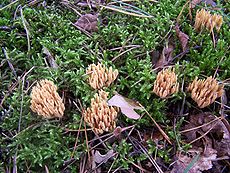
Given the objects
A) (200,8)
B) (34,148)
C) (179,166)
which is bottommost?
(179,166)

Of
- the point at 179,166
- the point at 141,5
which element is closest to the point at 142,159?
the point at 179,166

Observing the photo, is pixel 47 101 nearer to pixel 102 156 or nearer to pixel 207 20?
pixel 102 156

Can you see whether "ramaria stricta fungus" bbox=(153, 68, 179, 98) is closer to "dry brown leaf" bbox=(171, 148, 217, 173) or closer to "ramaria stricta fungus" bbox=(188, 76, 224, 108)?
"ramaria stricta fungus" bbox=(188, 76, 224, 108)

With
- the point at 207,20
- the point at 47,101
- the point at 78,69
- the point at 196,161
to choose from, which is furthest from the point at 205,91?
the point at 47,101

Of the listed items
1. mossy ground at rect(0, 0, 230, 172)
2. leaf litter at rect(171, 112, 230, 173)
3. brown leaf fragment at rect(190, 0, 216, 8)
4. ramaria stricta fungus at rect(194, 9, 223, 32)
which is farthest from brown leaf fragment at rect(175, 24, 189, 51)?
leaf litter at rect(171, 112, 230, 173)

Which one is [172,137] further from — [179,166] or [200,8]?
[200,8]

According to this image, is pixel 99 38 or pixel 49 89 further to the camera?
pixel 99 38
